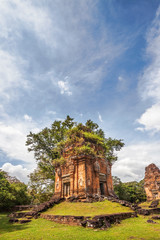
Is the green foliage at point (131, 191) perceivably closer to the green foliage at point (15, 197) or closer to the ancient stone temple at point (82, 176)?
the ancient stone temple at point (82, 176)

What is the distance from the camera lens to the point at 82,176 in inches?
594

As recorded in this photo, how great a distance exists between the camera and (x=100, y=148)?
63.4ft

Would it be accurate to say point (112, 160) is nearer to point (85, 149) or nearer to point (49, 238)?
point (85, 149)

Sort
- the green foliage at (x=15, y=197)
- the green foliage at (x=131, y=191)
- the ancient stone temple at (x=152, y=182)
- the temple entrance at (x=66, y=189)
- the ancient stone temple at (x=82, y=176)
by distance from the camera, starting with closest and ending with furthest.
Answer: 1. the ancient stone temple at (x=82, y=176)
2. the temple entrance at (x=66, y=189)
3. the green foliage at (x=15, y=197)
4. the ancient stone temple at (x=152, y=182)
5. the green foliage at (x=131, y=191)

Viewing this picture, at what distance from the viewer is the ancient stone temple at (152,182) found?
27.8 m

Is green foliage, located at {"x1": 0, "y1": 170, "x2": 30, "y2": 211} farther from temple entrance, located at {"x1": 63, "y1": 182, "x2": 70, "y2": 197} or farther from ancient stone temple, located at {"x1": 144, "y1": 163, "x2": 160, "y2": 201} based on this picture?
ancient stone temple, located at {"x1": 144, "y1": 163, "x2": 160, "y2": 201}

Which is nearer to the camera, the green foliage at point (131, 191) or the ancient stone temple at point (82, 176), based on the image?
the ancient stone temple at point (82, 176)


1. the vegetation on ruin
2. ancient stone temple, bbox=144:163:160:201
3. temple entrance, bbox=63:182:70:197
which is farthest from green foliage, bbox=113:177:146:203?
temple entrance, bbox=63:182:70:197

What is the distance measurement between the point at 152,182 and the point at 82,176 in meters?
20.4

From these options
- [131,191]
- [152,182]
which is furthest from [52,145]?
[131,191]

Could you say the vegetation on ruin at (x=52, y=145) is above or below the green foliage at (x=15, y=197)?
above

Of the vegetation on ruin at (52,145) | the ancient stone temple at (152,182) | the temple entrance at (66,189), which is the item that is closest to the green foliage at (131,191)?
the ancient stone temple at (152,182)

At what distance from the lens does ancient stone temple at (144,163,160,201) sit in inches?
1093

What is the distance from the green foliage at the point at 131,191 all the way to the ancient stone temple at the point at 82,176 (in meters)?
17.5
